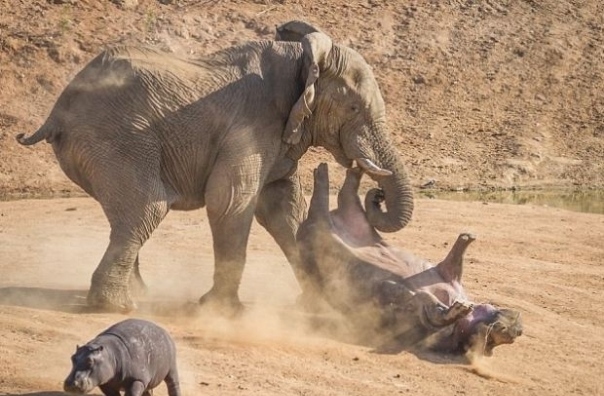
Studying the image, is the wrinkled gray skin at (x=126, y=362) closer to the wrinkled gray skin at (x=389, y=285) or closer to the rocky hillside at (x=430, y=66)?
the wrinkled gray skin at (x=389, y=285)

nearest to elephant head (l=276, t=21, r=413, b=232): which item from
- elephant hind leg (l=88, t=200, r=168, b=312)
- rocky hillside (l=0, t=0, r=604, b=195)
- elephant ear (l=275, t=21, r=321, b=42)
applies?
elephant ear (l=275, t=21, r=321, b=42)

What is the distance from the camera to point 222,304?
1274 cm

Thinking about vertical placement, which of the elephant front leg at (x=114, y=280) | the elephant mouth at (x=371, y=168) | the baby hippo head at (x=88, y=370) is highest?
the elephant mouth at (x=371, y=168)

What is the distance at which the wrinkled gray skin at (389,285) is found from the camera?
11633mm

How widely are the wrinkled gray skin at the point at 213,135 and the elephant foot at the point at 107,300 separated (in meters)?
0.01

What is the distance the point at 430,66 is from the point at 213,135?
46.9 feet

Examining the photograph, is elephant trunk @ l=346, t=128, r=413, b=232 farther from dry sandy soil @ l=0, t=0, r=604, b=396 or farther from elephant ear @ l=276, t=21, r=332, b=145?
dry sandy soil @ l=0, t=0, r=604, b=396

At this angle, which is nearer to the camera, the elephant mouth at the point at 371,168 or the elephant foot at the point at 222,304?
the elephant foot at the point at 222,304

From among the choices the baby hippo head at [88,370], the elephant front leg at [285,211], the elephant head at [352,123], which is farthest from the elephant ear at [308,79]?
the baby hippo head at [88,370]

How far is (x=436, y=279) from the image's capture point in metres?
12.0

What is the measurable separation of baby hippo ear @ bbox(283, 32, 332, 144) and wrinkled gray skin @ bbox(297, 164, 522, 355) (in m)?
0.48

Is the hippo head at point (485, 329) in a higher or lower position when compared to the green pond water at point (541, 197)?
higher

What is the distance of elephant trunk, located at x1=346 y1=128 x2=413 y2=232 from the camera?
12.7m

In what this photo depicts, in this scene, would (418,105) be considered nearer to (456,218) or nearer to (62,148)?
(456,218)
